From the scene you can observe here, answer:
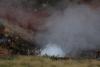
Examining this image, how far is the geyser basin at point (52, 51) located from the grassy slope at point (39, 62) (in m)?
2.81

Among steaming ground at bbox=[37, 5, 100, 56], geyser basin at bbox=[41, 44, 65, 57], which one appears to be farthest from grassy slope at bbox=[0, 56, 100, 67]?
steaming ground at bbox=[37, 5, 100, 56]

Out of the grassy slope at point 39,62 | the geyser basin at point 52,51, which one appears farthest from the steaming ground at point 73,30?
the grassy slope at point 39,62

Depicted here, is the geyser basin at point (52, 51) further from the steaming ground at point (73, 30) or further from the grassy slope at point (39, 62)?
the grassy slope at point (39, 62)

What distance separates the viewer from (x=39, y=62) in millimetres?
14930

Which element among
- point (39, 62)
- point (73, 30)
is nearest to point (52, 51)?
point (73, 30)

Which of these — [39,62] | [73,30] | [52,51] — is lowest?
[39,62]

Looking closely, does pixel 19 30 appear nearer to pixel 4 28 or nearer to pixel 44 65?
pixel 4 28

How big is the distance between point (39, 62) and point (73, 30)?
24.0ft

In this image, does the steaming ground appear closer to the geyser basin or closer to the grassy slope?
the geyser basin

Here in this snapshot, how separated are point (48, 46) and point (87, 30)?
3469 millimetres

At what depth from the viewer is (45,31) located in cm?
2131

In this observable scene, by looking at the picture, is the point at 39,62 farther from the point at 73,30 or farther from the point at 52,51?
the point at 73,30

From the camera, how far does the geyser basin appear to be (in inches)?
745

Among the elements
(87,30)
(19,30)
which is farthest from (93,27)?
(19,30)
